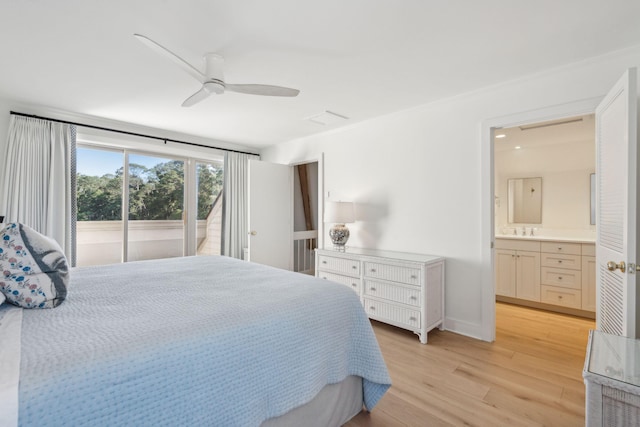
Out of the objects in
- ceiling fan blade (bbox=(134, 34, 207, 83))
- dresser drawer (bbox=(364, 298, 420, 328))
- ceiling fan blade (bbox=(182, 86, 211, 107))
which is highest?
ceiling fan blade (bbox=(134, 34, 207, 83))

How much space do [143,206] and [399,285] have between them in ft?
11.8

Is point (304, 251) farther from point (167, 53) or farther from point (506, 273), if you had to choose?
point (167, 53)

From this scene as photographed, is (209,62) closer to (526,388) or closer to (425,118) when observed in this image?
(425,118)

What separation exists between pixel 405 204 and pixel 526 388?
1953mm

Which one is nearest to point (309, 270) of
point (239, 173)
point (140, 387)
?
point (239, 173)

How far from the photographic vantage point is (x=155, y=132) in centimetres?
411

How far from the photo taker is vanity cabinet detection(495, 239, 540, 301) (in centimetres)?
380

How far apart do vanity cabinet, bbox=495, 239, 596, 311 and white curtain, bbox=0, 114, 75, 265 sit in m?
5.45

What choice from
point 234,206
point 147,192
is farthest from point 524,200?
point 147,192

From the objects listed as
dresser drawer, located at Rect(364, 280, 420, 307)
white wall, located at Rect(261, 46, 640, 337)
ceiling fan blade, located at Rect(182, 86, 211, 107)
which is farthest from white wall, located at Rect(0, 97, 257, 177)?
dresser drawer, located at Rect(364, 280, 420, 307)

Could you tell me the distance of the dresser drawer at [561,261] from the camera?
3.53 m

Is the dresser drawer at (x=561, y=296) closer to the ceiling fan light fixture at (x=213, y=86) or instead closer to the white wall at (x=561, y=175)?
the white wall at (x=561, y=175)

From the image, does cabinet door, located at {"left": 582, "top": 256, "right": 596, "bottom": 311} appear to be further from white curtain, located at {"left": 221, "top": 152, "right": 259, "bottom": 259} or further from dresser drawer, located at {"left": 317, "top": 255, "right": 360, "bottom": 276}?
white curtain, located at {"left": 221, "top": 152, "right": 259, "bottom": 259}

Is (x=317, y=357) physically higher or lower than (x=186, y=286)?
lower
